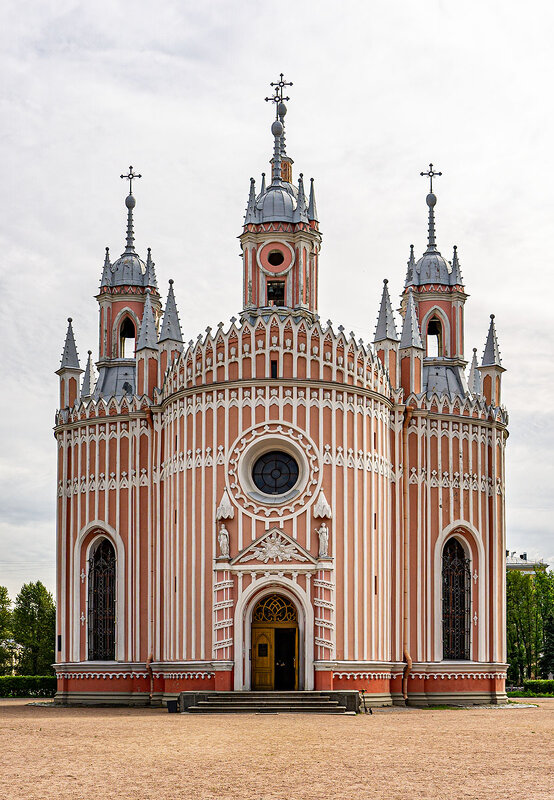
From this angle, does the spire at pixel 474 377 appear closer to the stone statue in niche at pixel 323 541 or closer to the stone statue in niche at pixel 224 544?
the stone statue in niche at pixel 323 541

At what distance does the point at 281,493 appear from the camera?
4831 centimetres

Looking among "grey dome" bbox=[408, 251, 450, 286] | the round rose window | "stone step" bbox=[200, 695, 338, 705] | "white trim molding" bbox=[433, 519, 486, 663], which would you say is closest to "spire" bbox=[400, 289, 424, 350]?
"grey dome" bbox=[408, 251, 450, 286]

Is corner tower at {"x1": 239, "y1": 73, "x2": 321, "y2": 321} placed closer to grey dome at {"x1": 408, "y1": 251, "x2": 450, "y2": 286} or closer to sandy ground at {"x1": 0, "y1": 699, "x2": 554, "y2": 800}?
grey dome at {"x1": 408, "y1": 251, "x2": 450, "y2": 286}

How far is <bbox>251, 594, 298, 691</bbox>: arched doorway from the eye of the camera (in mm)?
47312

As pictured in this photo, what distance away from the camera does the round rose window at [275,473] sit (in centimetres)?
4847

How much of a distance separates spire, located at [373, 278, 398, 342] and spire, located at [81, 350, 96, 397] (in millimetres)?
14096

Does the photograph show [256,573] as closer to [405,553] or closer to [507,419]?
[405,553]

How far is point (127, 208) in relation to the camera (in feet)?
208

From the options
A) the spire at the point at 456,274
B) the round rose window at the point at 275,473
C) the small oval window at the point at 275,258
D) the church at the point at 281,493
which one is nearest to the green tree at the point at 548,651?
the church at the point at 281,493

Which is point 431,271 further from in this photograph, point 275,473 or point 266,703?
point 266,703

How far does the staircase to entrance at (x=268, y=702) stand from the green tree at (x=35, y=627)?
41139 millimetres

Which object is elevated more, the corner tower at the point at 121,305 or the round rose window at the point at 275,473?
the corner tower at the point at 121,305

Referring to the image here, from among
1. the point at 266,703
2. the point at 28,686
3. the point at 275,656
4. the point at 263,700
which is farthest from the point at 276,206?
the point at 28,686

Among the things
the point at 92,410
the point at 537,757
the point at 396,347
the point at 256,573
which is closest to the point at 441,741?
the point at 537,757
